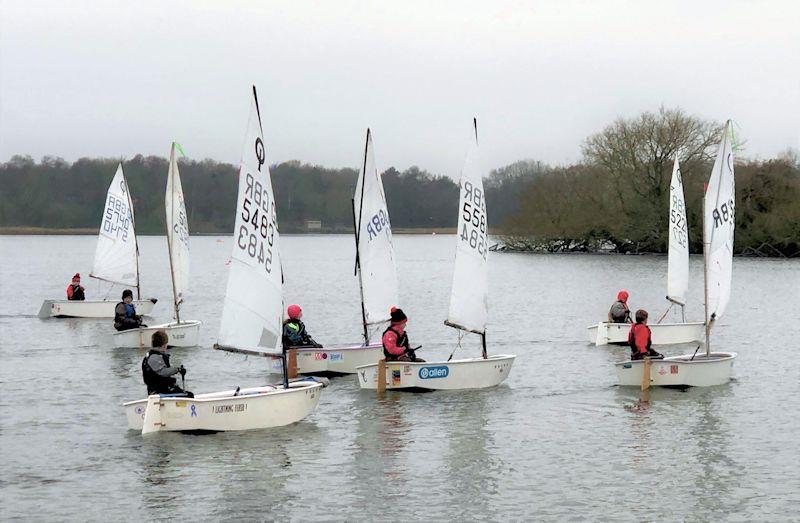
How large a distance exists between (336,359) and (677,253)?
1117cm

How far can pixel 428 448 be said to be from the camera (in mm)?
15547

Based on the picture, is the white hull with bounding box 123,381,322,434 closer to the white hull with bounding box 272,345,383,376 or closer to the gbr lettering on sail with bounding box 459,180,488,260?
the white hull with bounding box 272,345,383,376

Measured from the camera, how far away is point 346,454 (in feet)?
49.7

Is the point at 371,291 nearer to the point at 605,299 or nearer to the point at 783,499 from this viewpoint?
the point at 783,499

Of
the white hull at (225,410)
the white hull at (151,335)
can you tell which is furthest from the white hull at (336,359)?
Answer: the white hull at (151,335)

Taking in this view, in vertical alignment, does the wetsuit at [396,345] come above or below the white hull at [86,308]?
above

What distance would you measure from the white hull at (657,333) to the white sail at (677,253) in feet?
3.00

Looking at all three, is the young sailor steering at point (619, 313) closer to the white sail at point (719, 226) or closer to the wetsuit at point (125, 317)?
the white sail at point (719, 226)

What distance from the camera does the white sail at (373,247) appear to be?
2261 centimetres

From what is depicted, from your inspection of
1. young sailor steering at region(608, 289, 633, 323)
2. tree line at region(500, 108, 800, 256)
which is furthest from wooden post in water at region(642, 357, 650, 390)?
tree line at region(500, 108, 800, 256)

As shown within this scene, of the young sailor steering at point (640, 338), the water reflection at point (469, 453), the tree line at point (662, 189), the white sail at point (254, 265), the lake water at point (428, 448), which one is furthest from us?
the tree line at point (662, 189)

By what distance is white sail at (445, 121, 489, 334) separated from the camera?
2058cm

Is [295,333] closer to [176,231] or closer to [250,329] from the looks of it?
[250,329]

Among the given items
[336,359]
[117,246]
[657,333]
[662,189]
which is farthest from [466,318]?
[662,189]
